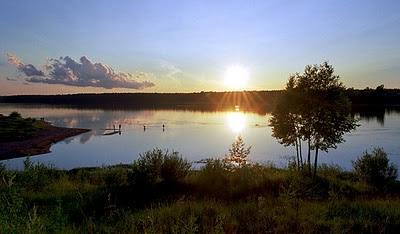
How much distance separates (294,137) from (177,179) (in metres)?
13.6

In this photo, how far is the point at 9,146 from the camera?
167ft

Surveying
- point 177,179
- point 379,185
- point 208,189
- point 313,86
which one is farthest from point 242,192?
point 313,86

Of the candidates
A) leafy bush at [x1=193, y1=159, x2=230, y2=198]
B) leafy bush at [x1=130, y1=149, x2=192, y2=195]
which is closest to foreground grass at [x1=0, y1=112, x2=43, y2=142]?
leafy bush at [x1=130, y1=149, x2=192, y2=195]

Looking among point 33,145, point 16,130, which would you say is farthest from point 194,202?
point 16,130

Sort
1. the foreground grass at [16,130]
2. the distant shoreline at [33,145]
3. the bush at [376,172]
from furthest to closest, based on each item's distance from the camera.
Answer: the foreground grass at [16,130] < the distant shoreline at [33,145] < the bush at [376,172]

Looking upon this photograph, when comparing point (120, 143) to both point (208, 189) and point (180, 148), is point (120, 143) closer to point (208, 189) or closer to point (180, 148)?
point (180, 148)

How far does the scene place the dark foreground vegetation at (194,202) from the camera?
7.92m

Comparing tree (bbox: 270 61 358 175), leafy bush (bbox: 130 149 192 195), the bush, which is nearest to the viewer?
leafy bush (bbox: 130 149 192 195)

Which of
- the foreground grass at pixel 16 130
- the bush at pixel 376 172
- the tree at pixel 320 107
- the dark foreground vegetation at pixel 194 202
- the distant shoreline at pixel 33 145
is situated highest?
the tree at pixel 320 107

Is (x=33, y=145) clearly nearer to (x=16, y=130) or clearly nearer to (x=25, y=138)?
(x=25, y=138)

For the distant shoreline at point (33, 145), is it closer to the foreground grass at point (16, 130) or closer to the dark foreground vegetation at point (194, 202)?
the foreground grass at point (16, 130)

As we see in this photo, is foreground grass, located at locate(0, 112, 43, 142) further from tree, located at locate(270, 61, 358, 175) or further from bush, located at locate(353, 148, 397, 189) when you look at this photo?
bush, located at locate(353, 148, 397, 189)

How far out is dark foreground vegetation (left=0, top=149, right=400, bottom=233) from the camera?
7.92 metres

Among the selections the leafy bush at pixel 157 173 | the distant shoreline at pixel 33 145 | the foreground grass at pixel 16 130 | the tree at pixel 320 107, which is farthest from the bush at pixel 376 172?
the foreground grass at pixel 16 130
